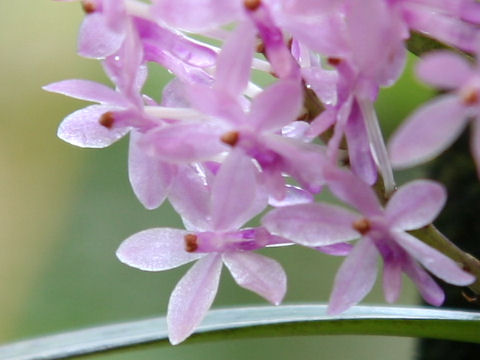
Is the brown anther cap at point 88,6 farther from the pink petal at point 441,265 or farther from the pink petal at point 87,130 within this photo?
the pink petal at point 441,265

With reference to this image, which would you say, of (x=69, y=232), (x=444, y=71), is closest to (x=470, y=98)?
(x=444, y=71)

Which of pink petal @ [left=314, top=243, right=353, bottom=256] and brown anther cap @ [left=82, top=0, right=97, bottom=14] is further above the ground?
brown anther cap @ [left=82, top=0, right=97, bottom=14]

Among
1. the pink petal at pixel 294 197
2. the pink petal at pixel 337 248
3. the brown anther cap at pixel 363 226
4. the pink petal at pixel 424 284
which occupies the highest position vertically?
the brown anther cap at pixel 363 226

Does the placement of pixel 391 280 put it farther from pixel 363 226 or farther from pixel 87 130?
pixel 87 130

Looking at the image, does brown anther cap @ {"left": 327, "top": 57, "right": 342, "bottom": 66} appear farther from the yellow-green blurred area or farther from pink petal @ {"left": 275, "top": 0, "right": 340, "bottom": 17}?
the yellow-green blurred area

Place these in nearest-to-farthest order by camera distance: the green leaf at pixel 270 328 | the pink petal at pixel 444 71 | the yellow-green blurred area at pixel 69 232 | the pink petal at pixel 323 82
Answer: the pink petal at pixel 444 71
the pink petal at pixel 323 82
the green leaf at pixel 270 328
the yellow-green blurred area at pixel 69 232

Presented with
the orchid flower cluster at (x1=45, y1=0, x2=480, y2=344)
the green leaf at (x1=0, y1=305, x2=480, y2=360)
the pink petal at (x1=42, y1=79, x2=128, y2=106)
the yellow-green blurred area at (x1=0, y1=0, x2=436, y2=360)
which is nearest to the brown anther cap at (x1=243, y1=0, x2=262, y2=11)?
the orchid flower cluster at (x1=45, y1=0, x2=480, y2=344)

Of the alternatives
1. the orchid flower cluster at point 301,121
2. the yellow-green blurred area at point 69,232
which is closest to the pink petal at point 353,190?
the orchid flower cluster at point 301,121
